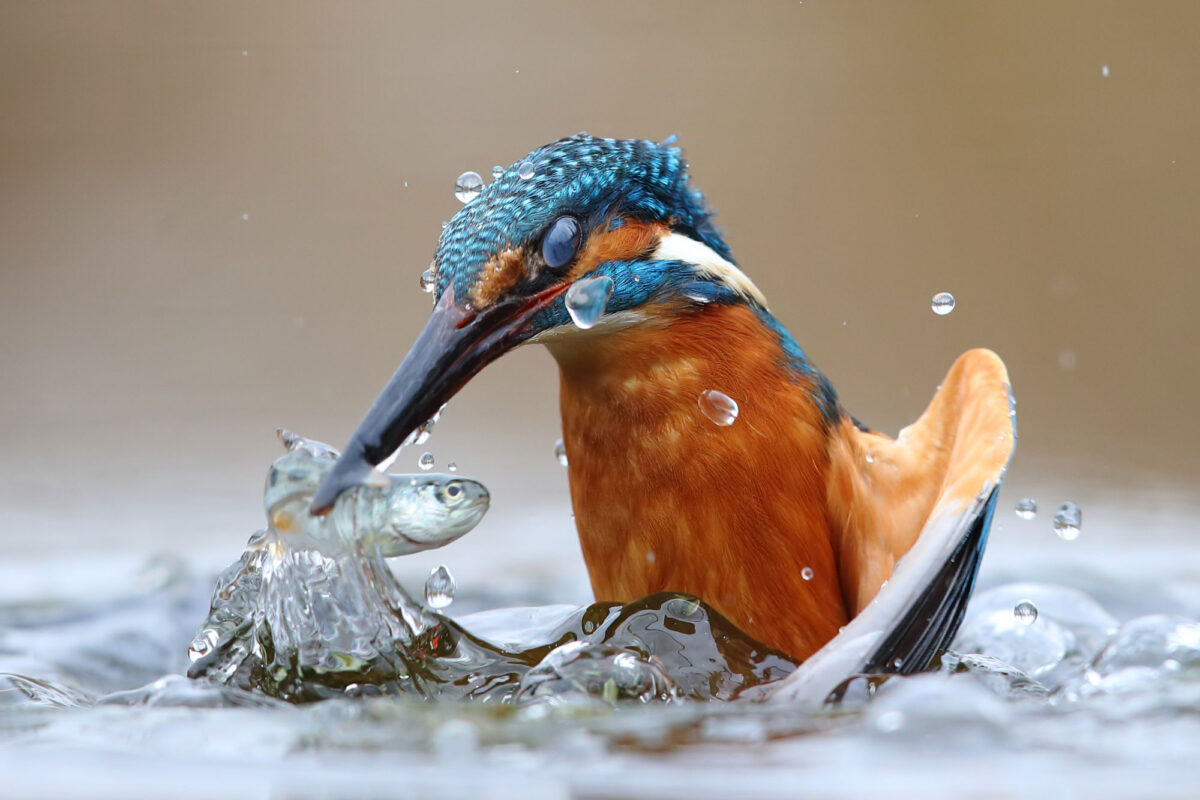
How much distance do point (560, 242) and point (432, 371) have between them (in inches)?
12.4

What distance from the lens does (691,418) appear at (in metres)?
2.43

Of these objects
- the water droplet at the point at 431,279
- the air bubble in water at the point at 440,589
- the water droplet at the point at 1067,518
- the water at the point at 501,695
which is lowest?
the water at the point at 501,695

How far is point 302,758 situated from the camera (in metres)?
1.39

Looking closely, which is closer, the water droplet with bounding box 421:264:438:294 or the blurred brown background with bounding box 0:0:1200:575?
the water droplet with bounding box 421:264:438:294

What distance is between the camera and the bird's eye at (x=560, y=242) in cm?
222

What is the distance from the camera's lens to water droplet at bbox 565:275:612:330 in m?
2.22

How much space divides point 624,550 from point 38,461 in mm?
2865

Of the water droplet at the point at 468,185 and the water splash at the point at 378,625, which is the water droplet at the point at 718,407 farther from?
the water droplet at the point at 468,185

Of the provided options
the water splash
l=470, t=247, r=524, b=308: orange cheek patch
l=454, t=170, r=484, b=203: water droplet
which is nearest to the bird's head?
l=470, t=247, r=524, b=308: orange cheek patch

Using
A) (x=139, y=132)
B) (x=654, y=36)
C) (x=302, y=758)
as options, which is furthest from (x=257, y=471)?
(x=302, y=758)

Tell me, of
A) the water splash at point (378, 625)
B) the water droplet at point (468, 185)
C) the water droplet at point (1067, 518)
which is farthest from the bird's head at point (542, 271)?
the water droplet at point (1067, 518)

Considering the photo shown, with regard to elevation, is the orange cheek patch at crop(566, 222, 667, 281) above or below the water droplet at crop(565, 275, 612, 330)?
above

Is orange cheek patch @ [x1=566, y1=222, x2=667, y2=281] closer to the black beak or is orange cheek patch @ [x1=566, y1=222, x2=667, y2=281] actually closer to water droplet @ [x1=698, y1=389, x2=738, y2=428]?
the black beak

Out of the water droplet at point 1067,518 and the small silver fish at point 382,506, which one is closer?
the small silver fish at point 382,506
